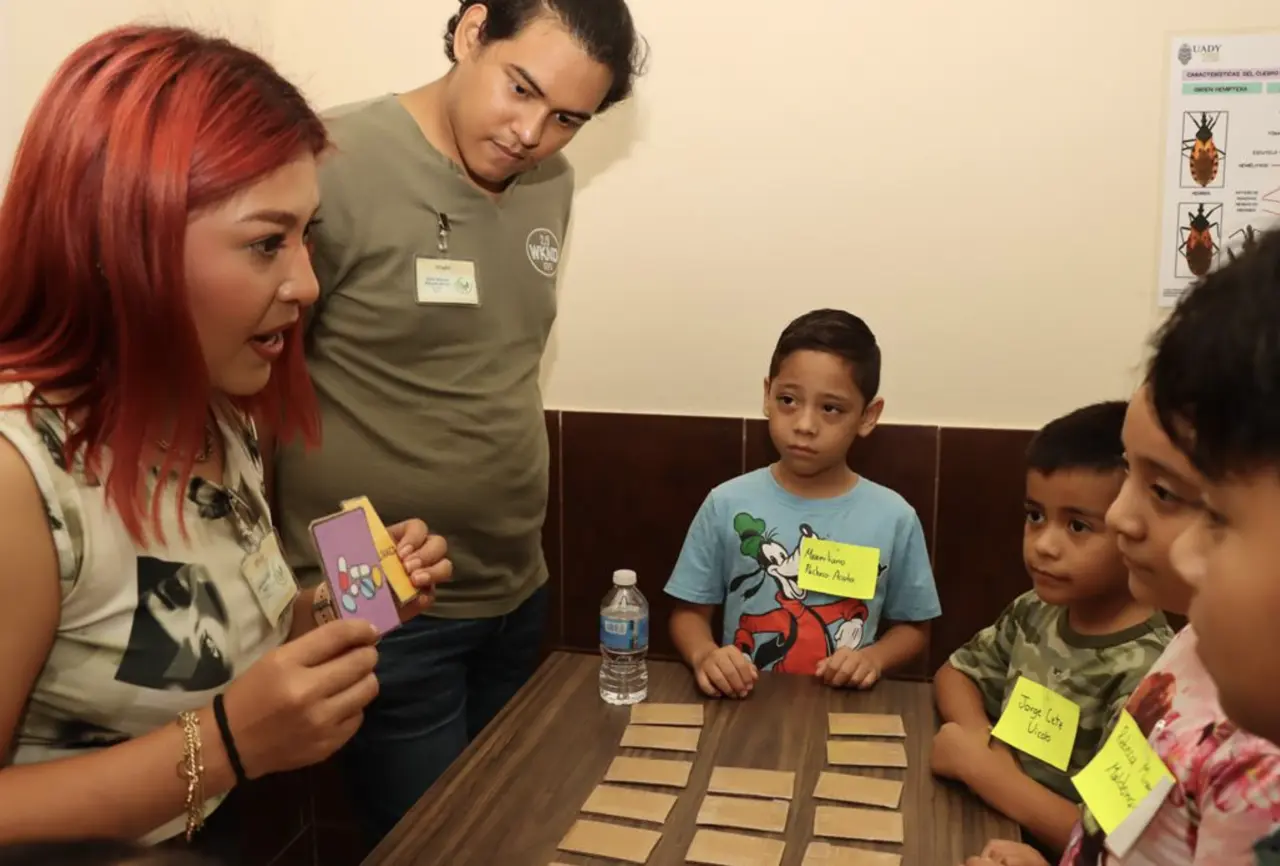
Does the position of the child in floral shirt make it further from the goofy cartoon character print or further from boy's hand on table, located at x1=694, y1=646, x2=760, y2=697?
the goofy cartoon character print

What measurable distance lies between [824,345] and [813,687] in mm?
642

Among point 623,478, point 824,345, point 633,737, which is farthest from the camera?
point 623,478

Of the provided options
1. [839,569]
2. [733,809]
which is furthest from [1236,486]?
[839,569]

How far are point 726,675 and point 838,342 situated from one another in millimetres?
685

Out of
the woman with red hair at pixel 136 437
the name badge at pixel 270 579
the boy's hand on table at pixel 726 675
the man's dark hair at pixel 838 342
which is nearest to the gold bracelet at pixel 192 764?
the woman with red hair at pixel 136 437

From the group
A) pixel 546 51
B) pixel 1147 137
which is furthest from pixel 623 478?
pixel 1147 137

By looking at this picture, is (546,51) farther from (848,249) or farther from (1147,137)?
(1147,137)

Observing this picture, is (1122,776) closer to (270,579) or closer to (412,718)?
(270,579)

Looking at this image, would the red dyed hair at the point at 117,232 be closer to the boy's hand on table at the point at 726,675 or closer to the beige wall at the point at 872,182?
the boy's hand on table at the point at 726,675

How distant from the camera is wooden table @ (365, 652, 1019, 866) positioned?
1.17m

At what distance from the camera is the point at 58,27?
1641mm

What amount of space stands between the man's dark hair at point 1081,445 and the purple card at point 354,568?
95 centimetres

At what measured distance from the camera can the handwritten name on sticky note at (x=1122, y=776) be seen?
958 millimetres

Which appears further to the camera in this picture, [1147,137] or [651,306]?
[651,306]
